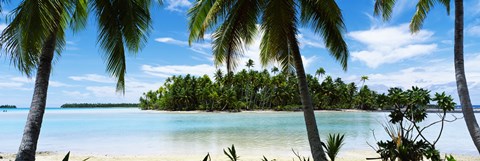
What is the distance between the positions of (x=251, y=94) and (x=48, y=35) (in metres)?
64.3

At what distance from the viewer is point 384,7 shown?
8773 millimetres

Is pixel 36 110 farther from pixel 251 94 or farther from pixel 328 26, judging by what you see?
pixel 251 94

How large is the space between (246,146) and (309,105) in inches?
354

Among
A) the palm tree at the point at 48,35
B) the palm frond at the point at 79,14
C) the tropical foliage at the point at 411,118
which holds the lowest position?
the tropical foliage at the point at 411,118

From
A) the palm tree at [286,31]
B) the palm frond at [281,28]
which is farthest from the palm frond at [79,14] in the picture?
the palm frond at [281,28]

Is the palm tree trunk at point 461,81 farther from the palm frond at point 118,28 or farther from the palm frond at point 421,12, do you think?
the palm frond at point 118,28

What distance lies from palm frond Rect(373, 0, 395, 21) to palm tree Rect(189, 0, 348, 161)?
1.40 m

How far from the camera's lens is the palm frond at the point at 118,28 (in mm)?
6375

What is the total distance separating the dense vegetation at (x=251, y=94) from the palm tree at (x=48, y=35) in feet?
185

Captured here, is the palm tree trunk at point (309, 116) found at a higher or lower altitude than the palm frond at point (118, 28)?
lower

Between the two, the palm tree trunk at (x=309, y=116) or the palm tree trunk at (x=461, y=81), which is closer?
the palm tree trunk at (x=461, y=81)

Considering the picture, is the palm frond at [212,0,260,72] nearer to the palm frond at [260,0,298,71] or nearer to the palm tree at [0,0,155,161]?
the palm frond at [260,0,298,71]

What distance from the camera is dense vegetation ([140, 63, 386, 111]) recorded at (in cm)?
6619

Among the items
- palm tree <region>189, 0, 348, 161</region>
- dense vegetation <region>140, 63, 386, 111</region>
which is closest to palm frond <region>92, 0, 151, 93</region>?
palm tree <region>189, 0, 348, 161</region>
